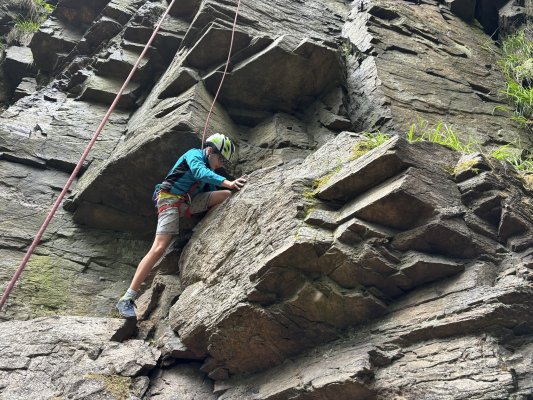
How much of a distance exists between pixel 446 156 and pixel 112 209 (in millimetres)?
5362

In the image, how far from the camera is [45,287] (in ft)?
23.5

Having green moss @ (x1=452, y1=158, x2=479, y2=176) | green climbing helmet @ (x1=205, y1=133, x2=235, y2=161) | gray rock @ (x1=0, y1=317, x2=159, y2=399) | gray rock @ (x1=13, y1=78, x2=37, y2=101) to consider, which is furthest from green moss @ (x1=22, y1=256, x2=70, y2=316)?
gray rock @ (x1=13, y1=78, x2=37, y2=101)

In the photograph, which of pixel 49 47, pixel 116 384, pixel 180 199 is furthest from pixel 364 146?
pixel 49 47

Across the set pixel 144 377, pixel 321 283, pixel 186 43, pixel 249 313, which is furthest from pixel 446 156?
pixel 186 43

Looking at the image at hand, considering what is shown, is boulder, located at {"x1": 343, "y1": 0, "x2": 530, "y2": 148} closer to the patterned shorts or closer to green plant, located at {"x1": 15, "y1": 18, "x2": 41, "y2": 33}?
the patterned shorts

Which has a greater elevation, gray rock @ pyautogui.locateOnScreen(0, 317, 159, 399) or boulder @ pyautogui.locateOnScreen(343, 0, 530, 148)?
boulder @ pyautogui.locateOnScreen(343, 0, 530, 148)

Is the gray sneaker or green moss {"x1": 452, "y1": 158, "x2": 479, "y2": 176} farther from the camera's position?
the gray sneaker

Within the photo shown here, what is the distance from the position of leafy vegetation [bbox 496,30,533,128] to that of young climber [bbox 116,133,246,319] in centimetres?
537

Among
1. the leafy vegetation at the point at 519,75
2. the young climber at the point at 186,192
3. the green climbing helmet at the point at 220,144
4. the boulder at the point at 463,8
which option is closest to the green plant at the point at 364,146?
the young climber at the point at 186,192

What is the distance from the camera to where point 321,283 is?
4.80 m

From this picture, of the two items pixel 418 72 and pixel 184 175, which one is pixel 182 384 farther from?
pixel 418 72

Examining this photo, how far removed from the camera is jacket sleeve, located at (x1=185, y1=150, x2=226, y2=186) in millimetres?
6414

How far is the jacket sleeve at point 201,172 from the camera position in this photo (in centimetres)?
641

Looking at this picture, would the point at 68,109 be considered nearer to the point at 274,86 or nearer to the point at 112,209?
the point at 112,209
